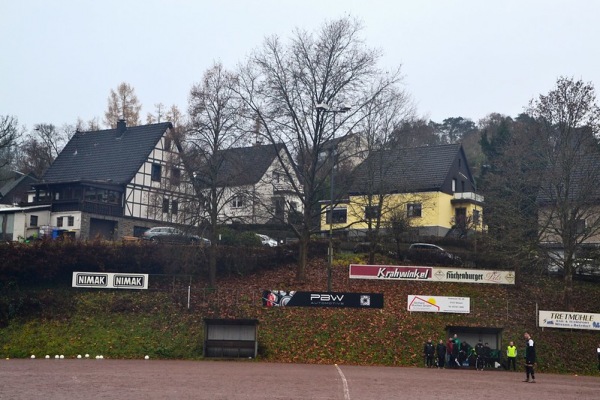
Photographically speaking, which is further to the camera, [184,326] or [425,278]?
[425,278]

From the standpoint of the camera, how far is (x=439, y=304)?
3941 centimetres

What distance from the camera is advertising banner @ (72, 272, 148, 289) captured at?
41906 mm

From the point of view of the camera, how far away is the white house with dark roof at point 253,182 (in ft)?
142

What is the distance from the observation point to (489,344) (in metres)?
36.0

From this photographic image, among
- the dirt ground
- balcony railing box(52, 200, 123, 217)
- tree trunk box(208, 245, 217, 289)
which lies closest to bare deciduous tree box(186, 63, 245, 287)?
tree trunk box(208, 245, 217, 289)

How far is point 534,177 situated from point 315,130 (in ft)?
39.9

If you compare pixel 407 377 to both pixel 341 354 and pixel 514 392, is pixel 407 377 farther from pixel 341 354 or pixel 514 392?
pixel 341 354

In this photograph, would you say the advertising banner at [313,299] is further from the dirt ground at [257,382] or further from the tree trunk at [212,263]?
the dirt ground at [257,382]

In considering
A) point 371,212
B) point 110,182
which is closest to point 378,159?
point 371,212

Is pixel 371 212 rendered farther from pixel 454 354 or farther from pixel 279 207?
pixel 454 354

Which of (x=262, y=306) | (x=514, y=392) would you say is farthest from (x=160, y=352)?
(x=514, y=392)

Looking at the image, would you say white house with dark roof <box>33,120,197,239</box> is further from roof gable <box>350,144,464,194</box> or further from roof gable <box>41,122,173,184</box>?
roof gable <box>350,144,464,194</box>

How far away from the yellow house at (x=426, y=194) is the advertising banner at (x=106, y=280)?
16390 millimetres

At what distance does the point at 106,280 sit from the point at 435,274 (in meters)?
17.9
